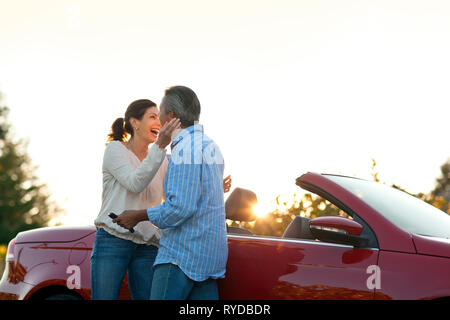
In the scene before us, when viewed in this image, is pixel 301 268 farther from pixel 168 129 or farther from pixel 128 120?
pixel 128 120

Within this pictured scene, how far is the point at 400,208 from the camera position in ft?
10.7

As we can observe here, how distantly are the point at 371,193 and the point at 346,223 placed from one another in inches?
20.4

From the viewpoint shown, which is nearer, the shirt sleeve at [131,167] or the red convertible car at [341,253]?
the red convertible car at [341,253]

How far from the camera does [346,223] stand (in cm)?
288

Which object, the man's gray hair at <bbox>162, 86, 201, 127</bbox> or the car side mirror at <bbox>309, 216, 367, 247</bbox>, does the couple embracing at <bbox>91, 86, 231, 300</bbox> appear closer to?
the man's gray hair at <bbox>162, 86, 201, 127</bbox>

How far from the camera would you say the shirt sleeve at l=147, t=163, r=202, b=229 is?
2619 mm

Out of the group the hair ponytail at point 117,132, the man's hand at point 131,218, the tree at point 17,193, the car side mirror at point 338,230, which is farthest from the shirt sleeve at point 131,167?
the tree at point 17,193

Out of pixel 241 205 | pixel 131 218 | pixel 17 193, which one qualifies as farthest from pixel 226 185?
pixel 17 193

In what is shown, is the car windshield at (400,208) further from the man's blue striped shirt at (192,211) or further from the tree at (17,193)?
the tree at (17,193)

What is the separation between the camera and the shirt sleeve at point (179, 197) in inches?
103

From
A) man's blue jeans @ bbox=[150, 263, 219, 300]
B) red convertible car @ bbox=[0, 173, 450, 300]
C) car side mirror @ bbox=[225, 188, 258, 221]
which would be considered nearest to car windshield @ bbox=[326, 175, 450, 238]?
red convertible car @ bbox=[0, 173, 450, 300]

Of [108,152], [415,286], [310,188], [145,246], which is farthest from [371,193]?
[108,152]

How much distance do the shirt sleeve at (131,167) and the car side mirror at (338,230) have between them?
89 centimetres
